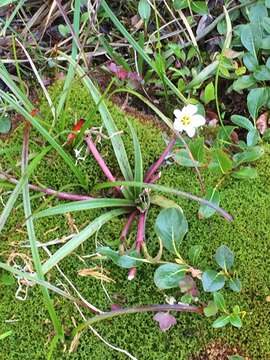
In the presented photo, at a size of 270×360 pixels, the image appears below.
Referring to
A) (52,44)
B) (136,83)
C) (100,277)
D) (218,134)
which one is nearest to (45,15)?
(52,44)

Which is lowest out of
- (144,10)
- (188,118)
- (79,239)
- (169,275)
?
(169,275)

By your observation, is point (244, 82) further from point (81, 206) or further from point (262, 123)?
point (81, 206)

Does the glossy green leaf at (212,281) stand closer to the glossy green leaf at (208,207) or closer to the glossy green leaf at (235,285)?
the glossy green leaf at (235,285)

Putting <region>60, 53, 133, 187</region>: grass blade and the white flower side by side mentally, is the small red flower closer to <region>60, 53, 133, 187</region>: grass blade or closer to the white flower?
<region>60, 53, 133, 187</region>: grass blade

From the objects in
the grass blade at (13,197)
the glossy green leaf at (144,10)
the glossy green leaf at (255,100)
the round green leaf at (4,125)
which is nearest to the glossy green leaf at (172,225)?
the grass blade at (13,197)

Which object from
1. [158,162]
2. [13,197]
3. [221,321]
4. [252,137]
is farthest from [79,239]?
[252,137]
